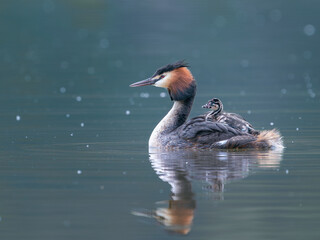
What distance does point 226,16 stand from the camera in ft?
153

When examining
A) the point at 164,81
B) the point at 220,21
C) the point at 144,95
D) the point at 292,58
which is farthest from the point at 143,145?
the point at 220,21

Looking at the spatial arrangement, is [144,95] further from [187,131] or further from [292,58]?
[292,58]

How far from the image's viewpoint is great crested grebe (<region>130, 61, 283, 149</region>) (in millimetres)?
12070

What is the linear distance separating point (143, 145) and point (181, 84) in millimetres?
1072

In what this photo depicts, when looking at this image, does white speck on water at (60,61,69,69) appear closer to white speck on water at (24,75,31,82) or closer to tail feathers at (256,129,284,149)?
white speck on water at (24,75,31,82)

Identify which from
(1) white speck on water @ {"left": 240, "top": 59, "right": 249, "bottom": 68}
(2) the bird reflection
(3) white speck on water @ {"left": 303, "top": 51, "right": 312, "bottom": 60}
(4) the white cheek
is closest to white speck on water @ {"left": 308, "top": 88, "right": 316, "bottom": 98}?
(1) white speck on water @ {"left": 240, "top": 59, "right": 249, "bottom": 68}

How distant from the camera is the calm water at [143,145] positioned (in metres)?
8.30

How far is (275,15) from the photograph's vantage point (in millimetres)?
46750

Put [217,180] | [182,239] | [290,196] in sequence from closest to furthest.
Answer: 1. [182,239]
2. [290,196]
3. [217,180]

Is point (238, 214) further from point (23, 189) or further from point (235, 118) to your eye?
point (235, 118)

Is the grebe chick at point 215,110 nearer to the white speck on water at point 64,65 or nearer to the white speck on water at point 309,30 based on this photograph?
the white speck on water at point 64,65

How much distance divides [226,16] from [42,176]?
37.1m

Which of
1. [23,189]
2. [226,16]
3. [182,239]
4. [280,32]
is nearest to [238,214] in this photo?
[182,239]

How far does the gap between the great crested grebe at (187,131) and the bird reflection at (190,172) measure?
166 millimetres
